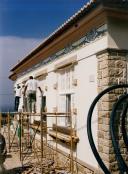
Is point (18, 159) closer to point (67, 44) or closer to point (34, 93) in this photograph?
point (34, 93)

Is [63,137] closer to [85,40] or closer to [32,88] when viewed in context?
[85,40]

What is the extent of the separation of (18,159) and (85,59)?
14.4 feet

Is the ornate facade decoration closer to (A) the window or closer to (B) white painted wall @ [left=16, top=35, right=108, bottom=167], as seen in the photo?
(B) white painted wall @ [left=16, top=35, right=108, bottom=167]

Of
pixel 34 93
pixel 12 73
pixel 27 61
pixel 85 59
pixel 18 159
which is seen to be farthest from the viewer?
pixel 12 73

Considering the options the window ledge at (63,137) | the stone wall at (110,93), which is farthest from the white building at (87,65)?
the window ledge at (63,137)

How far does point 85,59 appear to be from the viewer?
841 cm

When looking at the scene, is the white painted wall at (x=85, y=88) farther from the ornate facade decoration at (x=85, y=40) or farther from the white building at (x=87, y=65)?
the ornate facade decoration at (x=85, y=40)

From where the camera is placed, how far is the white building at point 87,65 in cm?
727

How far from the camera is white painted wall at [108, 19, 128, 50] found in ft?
23.9

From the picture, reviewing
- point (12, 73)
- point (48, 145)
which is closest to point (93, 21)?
point (48, 145)

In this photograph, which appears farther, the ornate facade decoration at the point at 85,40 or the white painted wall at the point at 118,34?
the ornate facade decoration at the point at 85,40

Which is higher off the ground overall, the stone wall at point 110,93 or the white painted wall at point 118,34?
the white painted wall at point 118,34

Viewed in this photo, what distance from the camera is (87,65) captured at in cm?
827

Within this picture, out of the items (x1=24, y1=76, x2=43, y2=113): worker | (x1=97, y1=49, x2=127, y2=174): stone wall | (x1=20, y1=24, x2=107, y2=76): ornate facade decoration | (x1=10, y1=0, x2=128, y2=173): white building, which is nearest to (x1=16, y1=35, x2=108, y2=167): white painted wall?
(x1=10, y1=0, x2=128, y2=173): white building
